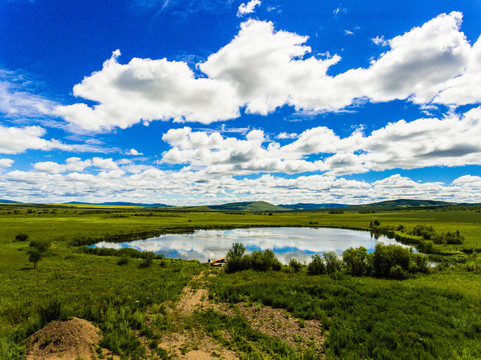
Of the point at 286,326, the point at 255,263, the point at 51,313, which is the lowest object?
the point at 255,263

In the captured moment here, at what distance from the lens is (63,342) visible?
36.3 feet

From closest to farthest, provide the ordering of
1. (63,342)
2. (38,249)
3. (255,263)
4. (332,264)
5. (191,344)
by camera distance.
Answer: (63,342) < (191,344) < (332,264) < (255,263) < (38,249)

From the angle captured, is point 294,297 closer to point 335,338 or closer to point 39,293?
point 335,338

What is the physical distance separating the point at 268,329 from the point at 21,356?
498 inches

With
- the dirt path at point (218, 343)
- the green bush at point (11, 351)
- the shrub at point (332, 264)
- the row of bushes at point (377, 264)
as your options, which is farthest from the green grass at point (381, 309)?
the green bush at point (11, 351)

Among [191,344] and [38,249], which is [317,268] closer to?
[191,344]

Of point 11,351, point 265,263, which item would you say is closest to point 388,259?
point 265,263

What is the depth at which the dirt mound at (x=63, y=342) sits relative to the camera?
10609 mm

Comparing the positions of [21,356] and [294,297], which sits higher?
[21,356]

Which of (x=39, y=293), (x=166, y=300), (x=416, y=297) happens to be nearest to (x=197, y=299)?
(x=166, y=300)

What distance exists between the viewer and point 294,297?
1925cm

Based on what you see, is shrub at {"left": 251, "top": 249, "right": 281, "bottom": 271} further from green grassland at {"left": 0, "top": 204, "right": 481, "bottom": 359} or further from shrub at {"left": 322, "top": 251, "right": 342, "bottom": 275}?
shrub at {"left": 322, "top": 251, "right": 342, "bottom": 275}

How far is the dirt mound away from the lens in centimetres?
1061

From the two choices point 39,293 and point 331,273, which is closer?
point 39,293
